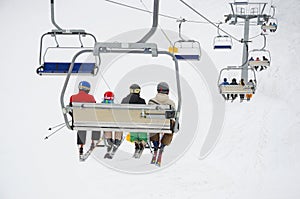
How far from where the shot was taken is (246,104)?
9555mm

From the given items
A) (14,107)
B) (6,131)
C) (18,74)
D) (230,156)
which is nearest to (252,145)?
(230,156)

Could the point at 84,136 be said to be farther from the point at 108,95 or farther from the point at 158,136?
the point at 158,136

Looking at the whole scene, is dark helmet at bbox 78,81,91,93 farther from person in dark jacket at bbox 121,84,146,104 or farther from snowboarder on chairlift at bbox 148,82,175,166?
snowboarder on chairlift at bbox 148,82,175,166

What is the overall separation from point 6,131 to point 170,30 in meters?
9.99

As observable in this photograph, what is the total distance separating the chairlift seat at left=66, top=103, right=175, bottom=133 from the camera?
2367mm

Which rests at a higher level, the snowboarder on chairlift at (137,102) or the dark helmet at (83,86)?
the dark helmet at (83,86)

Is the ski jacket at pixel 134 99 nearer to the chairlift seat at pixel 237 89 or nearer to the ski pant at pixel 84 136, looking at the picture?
the ski pant at pixel 84 136

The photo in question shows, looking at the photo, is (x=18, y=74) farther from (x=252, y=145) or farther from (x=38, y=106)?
(x=252, y=145)

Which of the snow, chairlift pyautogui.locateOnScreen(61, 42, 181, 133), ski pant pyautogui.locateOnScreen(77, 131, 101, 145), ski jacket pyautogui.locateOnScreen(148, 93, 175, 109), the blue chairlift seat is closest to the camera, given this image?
chairlift pyautogui.locateOnScreen(61, 42, 181, 133)

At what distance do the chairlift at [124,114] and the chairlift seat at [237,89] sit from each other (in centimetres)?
377

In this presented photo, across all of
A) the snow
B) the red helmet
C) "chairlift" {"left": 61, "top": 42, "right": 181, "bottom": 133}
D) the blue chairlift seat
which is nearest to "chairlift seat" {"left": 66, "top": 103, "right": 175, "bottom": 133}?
"chairlift" {"left": 61, "top": 42, "right": 181, "bottom": 133}

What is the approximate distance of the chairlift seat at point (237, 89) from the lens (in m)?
6.08

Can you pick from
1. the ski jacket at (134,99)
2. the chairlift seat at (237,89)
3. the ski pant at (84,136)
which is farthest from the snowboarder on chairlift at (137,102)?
the chairlift seat at (237,89)

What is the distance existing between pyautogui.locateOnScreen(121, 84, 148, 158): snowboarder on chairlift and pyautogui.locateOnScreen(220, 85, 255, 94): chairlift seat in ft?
10.2
